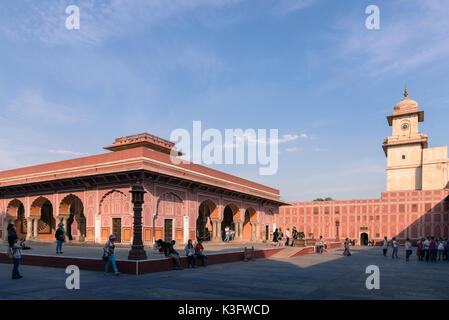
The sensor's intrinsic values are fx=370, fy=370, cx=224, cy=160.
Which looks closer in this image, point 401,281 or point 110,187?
point 401,281

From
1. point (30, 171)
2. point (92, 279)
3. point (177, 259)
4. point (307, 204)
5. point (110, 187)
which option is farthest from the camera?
point (307, 204)

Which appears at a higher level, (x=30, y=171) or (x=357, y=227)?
(x=30, y=171)

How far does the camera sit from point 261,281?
1138cm

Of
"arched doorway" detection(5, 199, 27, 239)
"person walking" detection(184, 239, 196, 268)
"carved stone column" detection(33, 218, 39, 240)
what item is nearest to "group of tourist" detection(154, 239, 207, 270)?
"person walking" detection(184, 239, 196, 268)

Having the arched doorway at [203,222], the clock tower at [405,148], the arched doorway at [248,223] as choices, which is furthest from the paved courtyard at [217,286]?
the clock tower at [405,148]

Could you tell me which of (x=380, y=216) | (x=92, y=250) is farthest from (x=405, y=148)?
(x=92, y=250)

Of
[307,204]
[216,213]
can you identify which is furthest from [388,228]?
[216,213]

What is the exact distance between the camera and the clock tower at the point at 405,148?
57.6 m

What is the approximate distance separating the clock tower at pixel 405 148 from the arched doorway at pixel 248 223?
113 ft

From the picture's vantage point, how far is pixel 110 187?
2286 cm
